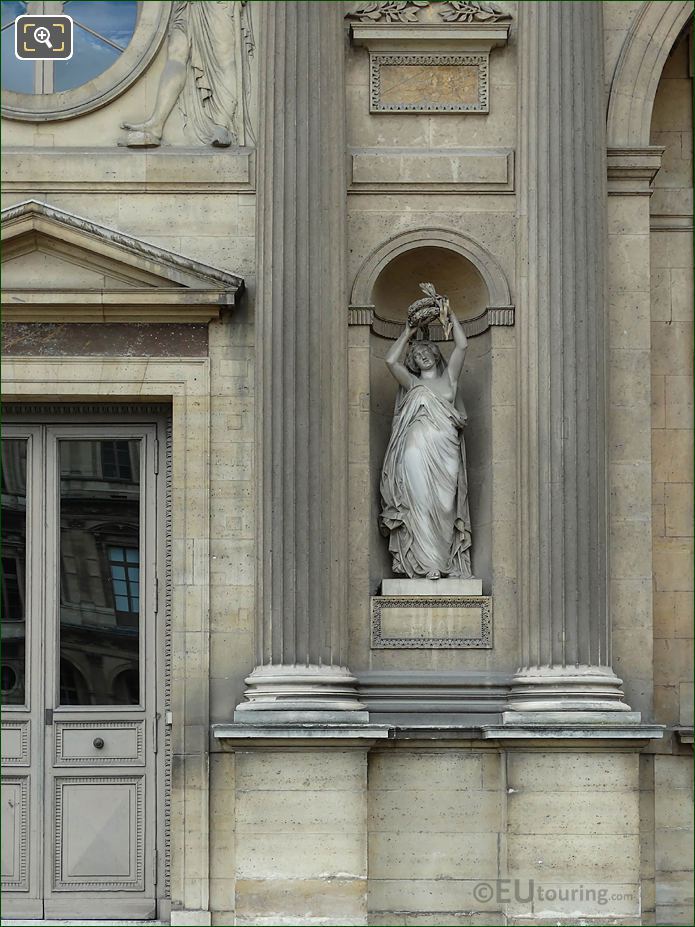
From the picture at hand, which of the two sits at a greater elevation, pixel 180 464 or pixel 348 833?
pixel 180 464

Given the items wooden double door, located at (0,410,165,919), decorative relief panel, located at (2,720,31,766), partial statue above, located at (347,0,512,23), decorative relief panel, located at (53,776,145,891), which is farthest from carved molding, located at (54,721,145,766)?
partial statue above, located at (347,0,512,23)

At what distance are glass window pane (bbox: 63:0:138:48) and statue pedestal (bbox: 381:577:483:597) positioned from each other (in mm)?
5127

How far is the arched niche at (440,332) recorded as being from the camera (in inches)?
612

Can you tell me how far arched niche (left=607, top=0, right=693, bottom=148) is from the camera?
1572 centimetres

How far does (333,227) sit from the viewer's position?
1534 centimetres

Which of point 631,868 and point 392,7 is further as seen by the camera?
point 392,7

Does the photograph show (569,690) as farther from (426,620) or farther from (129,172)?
(129,172)

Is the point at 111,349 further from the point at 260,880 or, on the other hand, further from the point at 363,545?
the point at 260,880

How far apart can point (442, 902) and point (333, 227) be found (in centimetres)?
545

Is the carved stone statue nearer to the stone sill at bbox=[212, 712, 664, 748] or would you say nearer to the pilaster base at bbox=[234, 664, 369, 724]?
the pilaster base at bbox=[234, 664, 369, 724]

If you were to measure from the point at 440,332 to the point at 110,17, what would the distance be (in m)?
3.86

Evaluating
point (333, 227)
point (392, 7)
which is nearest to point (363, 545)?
point (333, 227)

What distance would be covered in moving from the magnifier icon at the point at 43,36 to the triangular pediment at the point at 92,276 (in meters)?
1.51

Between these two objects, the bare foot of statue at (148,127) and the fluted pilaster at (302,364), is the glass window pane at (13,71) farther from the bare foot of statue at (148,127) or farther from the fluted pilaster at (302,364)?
the fluted pilaster at (302,364)
